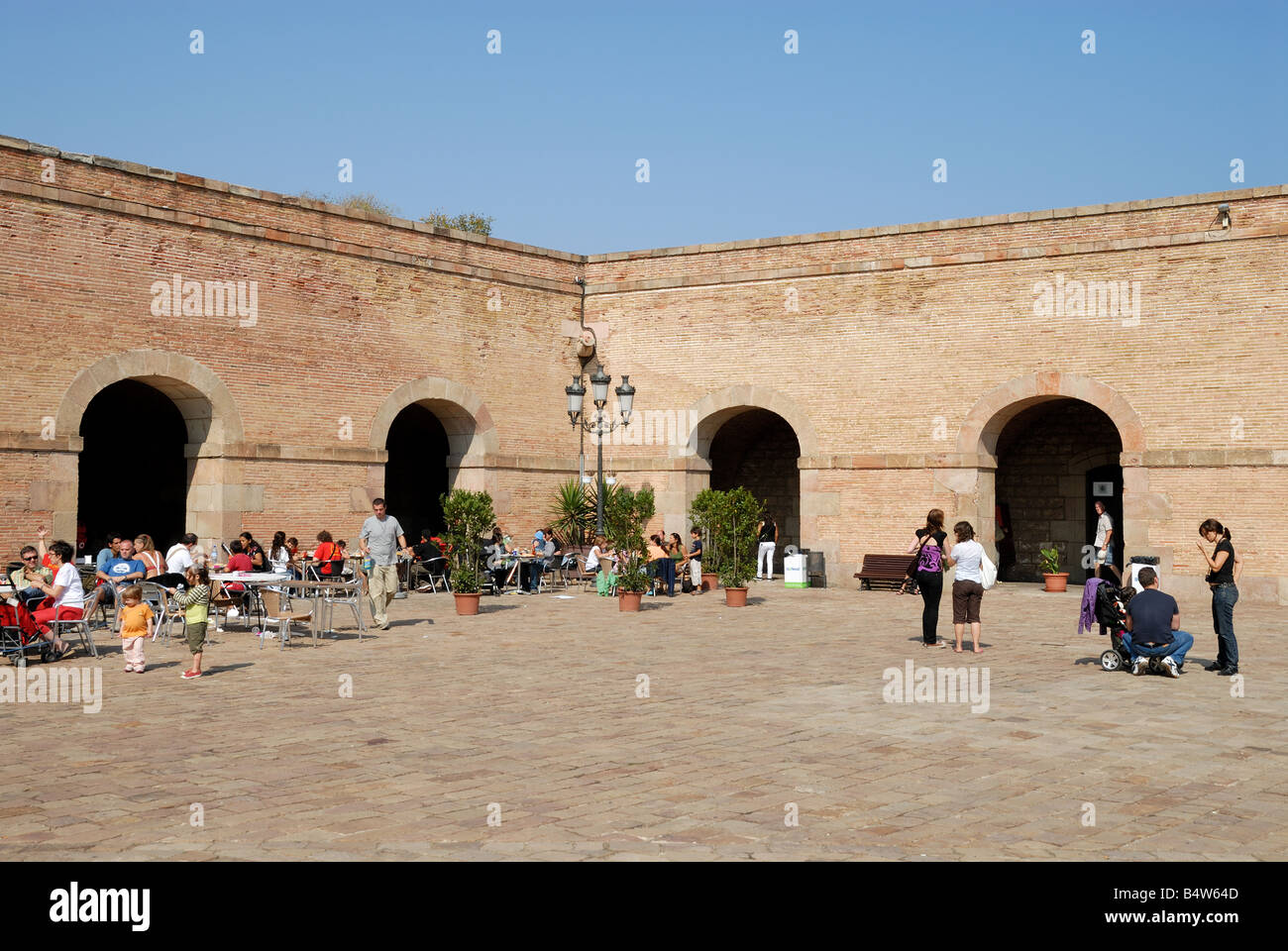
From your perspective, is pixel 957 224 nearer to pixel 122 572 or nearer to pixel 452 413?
pixel 452 413

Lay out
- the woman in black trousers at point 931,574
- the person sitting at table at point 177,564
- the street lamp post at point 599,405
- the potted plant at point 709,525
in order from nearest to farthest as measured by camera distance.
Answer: the woman in black trousers at point 931,574 < the person sitting at table at point 177,564 < the potted plant at point 709,525 < the street lamp post at point 599,405

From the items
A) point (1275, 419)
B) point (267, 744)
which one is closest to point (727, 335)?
point (1275, 419)

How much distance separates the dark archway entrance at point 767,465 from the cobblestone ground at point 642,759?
12.6 m

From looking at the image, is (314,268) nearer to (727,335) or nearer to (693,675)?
(727,335)

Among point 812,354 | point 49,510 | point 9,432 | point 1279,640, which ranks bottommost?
point 1279,640

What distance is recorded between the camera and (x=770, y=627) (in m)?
14.4

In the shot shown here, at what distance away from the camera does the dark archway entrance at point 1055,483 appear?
70.3ft

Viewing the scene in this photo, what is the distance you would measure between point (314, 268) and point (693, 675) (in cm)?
1098

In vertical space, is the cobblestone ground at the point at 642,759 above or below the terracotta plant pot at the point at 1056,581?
below

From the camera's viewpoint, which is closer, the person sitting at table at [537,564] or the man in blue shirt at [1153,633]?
the man in blue shirt at [1153,633]

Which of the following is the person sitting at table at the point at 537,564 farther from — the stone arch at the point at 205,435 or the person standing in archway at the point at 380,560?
the person standing in archway at the point at 380,560

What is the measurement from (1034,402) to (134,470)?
16066mm

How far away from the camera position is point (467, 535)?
16.3m

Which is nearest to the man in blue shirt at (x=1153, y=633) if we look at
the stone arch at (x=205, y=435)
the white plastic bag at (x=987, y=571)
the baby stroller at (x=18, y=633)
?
the white plastic bag at (x=987, y=571)
